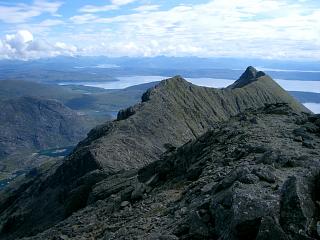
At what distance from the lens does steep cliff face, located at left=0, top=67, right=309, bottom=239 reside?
70438mm

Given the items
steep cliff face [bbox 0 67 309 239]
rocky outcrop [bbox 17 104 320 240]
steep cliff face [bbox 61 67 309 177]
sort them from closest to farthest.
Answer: rocky outcrop [bbox 17 104 320 240] < steep cliff face [bbox 0 67 309 239] < steep cliff face [bbox 61 67 309 177]

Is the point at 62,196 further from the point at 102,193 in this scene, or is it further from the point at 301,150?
the point at 301,150

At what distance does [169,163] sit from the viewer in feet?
158

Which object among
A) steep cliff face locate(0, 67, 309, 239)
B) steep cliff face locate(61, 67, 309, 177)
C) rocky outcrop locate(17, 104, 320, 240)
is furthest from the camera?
steep cliff face locate(61, 67, 309, 177)

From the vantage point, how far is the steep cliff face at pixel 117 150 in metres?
70.4

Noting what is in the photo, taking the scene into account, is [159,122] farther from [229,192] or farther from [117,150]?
[229,192]

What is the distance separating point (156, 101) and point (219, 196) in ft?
353

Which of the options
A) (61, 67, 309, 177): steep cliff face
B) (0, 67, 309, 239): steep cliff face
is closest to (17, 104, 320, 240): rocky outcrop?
(0, 67, 309, 239): steep cliff face

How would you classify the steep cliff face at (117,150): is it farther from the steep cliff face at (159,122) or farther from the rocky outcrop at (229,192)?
the rocky outcrop at (229,192)

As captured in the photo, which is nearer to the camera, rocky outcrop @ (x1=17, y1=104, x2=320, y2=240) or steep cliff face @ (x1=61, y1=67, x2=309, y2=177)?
rocky outcrop @ (x1=17, y1=104, x2=320, y2=240)

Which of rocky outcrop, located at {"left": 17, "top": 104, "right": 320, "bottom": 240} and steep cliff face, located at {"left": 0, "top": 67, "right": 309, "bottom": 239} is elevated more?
rocky outcrop, located at {"left": 17, "top": 104, "right": 320, "bottom": 240}

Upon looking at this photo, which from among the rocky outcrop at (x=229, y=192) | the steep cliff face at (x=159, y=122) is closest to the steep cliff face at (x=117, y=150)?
the steep cliff face at (x=159, y=122)

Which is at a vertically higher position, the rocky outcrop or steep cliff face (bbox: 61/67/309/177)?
the rocky outcrop

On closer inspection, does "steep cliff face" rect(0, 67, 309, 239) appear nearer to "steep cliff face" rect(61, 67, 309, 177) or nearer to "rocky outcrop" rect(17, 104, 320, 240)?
"steep cliff face" rect(61, 67, 309, 177)
